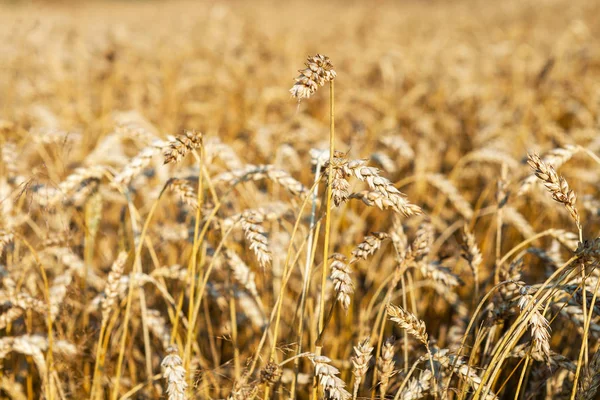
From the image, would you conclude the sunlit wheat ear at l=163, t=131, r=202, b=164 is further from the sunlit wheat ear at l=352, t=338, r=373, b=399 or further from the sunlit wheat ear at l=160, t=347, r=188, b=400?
the sunlit wheat ear at l=352, t=338, r=373, b=399

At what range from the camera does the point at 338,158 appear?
1.20 meters

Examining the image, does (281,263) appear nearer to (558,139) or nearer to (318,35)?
(558,139)

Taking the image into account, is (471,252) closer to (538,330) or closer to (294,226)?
(538,330)

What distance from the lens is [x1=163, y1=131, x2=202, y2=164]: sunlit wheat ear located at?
1.11 meters

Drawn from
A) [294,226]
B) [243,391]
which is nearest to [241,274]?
[294,226]

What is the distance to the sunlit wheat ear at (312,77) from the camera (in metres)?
0.98

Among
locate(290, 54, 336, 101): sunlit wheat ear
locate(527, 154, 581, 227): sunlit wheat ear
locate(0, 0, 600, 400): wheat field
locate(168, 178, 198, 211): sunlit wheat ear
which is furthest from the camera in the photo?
locate(168, 178, 198, 211): sunlit wheat ear

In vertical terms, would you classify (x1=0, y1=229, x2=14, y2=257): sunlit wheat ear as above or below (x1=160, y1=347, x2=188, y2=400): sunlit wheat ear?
above

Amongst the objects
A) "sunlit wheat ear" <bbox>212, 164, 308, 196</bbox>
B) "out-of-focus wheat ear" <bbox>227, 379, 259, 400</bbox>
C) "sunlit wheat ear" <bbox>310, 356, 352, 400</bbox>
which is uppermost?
"sunlit wheat ear" <bbox>212, 164, 308, 196</bbox>

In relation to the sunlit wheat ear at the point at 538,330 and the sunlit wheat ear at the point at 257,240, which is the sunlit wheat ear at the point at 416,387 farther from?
the sunlit wheat ear at the point at 257,240

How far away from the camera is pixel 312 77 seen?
3.33 ft

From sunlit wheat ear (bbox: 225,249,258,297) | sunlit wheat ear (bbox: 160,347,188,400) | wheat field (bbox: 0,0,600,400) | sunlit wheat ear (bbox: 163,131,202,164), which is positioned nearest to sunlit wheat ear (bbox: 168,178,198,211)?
wheat field (bbox: 0,0,600,400)

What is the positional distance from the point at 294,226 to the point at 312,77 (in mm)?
480

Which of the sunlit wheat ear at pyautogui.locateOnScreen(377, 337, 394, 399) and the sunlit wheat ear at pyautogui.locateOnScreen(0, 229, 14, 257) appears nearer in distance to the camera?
the sunlit wheat ear at pyautogui.locateOnScreen(377, 337, 394, 399)
